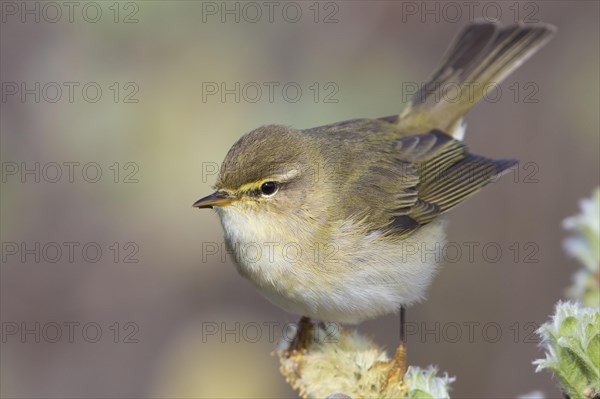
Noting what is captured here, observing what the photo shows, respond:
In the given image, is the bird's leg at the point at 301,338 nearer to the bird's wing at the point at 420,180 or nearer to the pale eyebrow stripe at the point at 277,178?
the bird's wing at the point at 420,180

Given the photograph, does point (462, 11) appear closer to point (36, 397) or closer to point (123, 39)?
point (123, 39)

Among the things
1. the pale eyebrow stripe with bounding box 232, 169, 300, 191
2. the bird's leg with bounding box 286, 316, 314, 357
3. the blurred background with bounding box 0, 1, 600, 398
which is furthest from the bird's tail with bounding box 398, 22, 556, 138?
the bird's leg with bounding box 286, 316, 314, 357

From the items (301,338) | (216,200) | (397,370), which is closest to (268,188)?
(216,200)

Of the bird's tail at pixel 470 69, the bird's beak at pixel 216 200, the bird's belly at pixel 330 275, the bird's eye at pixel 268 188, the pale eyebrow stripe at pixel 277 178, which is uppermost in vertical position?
the bird's tail at pixel 470 69

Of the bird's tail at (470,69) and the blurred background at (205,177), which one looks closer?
the bird's tail at (470,69)

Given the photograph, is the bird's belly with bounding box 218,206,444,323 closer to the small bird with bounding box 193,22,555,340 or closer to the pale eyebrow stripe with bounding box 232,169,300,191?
the small bird with bounding box 193,22,555,340

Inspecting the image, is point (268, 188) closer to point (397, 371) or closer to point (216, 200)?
point (216, 200)

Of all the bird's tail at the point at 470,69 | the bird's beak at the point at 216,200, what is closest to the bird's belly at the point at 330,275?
the bird's beak at the point at 216,200

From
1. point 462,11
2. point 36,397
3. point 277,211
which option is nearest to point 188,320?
point 36,397
